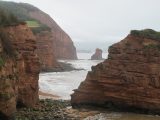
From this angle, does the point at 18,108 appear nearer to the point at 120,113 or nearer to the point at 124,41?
the point at 120,113

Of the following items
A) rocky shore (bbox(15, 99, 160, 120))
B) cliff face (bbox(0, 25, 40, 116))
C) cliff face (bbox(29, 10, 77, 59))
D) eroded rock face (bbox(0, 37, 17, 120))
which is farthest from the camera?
cliff face (bbox(29, 10, 77, 59))

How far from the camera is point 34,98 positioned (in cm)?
4403

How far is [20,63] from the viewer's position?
41312 mm

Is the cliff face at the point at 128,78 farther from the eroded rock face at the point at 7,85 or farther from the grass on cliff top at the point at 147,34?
the eroded rock face at the point at 7,85

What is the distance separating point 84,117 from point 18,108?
6.39 meters

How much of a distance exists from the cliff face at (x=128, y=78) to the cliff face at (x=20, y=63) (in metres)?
5.01

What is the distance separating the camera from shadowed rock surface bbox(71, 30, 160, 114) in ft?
137

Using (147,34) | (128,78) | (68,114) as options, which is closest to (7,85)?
(68,114)

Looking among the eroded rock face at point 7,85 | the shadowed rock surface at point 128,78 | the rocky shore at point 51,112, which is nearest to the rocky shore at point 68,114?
the rocky shore at point 51,112

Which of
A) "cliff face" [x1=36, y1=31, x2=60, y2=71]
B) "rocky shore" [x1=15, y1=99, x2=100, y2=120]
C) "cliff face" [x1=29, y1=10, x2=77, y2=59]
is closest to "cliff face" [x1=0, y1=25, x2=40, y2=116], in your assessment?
"rocky shore" [x1=15, y1=99, x2=100, y2=120]

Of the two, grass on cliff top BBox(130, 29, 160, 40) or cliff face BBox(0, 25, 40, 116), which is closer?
cliff face BBox(0, 25, 40, 116)

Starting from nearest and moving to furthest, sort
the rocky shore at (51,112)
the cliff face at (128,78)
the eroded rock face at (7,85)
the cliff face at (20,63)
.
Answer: the eroded rock face at (7,85) → the cliff face at (20,63) → the rocky shore at (51,112) → the cliff face at (128,78)

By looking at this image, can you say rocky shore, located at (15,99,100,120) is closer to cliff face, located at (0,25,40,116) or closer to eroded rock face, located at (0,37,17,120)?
cliff face, located at (0,25,40,116)

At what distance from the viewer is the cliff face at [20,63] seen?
37219 mm
